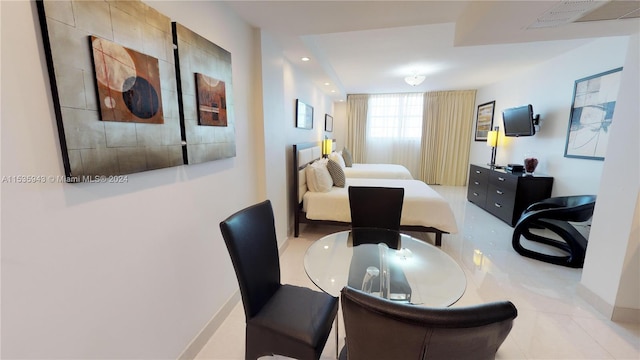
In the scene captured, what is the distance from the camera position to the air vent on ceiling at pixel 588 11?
149cm

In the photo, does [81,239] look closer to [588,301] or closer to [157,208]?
[157,208]

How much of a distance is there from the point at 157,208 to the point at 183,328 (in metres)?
0.75

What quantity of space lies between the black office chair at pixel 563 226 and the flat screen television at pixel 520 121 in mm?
1332

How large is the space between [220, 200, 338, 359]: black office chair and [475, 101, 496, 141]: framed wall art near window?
18.8ft

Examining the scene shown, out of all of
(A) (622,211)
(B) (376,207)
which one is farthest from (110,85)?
(A) (622,211)

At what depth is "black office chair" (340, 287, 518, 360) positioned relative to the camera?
59cm

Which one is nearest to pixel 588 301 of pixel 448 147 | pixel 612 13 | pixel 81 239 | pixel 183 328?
pixel 612 13

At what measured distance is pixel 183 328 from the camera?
1494 mm

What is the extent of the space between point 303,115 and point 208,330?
3.07 meters

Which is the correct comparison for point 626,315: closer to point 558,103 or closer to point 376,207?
point 376,207

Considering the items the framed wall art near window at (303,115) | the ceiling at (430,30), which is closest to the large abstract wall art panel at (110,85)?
the ceiling at (430,30)

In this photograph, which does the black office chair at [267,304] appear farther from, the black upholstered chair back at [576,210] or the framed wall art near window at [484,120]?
the framed wall art near window at [484,120]

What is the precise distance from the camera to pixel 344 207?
121 inches

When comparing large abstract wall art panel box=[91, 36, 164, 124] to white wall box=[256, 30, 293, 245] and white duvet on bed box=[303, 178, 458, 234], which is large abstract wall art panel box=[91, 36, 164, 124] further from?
white duvet on bed box=[303, 178, 458, 234]
